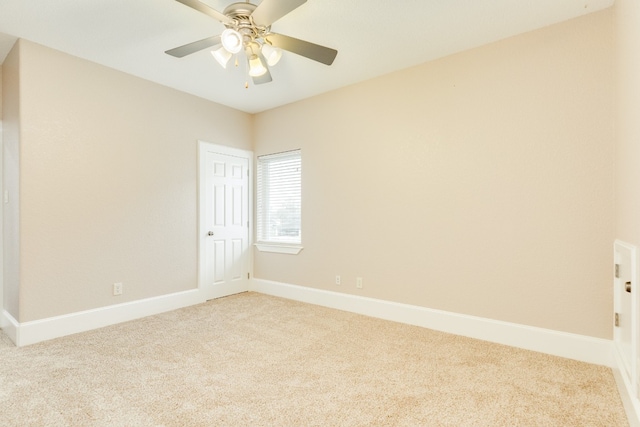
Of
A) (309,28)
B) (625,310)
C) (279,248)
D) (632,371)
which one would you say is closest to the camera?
(632,371)

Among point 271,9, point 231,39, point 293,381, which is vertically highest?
point 271,9

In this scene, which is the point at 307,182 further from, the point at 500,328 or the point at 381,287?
the point at 500,328

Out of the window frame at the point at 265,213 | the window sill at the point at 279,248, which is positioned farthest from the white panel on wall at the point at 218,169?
the window sill at the point at 279,248

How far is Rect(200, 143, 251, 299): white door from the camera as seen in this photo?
13.8 ft

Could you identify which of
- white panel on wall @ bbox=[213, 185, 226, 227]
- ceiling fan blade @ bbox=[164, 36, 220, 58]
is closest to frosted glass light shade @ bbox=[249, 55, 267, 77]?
ceiling fan blade @ bbox=[164, 36, 220, 58]

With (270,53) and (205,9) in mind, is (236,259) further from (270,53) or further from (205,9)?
(205,9)

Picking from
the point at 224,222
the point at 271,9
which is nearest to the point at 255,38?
the point at 271,9

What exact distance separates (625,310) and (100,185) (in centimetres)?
442

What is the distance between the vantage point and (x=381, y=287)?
3.54 meters

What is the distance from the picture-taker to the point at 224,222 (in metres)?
4.44

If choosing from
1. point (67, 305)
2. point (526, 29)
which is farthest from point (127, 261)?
point (526, 29)

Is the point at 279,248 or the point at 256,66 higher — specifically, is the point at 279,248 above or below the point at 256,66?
below

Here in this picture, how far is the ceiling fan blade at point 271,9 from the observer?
181 cm

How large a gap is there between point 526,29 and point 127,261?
4.39 m
